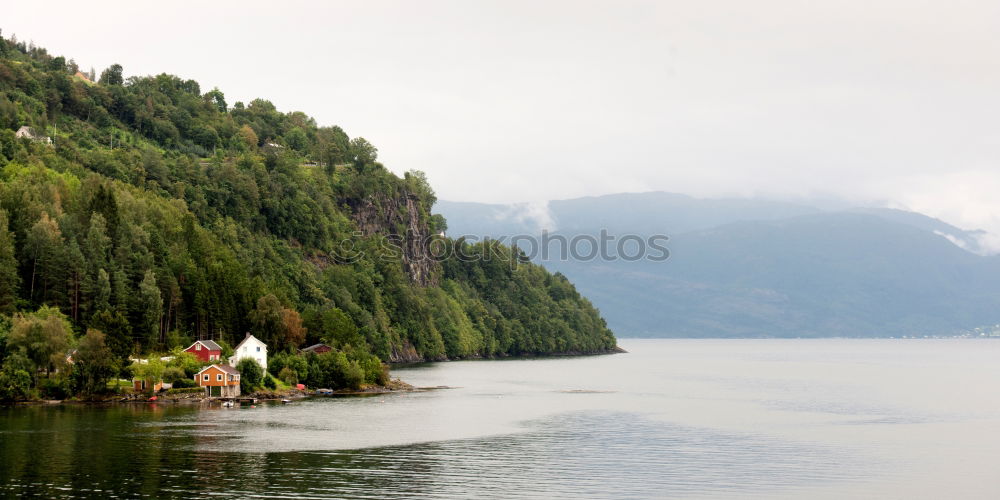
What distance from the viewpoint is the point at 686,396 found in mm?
150250

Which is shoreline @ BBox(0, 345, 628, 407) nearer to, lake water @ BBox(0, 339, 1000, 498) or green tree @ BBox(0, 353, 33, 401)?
green tree @ BBox(0, 353, 33, 401)

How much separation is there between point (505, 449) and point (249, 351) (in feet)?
186

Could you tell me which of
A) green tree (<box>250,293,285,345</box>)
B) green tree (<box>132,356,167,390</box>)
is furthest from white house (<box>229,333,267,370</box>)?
green tree (<box>250,293,285,345</box>)

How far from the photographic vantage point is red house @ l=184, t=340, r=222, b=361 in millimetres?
132625

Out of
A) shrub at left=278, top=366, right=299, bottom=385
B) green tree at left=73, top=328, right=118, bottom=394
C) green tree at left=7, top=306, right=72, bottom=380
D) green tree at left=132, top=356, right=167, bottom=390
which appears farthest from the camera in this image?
shrub at left=278, top=366, right=299, bottom=385

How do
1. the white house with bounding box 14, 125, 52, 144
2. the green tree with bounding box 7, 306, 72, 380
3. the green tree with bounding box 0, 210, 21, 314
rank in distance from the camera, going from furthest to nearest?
the white house with bounding box 14, 125, 52, 144, the green tree with bounding box 0, 210, 21, 314, the green tree with bounding box 7, 306, 72, 380

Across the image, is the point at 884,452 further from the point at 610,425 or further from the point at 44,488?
the point at 44,488

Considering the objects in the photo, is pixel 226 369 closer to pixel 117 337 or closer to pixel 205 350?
pixel 205 350

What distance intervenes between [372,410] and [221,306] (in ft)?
134

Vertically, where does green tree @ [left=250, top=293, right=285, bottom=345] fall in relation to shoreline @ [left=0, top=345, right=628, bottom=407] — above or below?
above

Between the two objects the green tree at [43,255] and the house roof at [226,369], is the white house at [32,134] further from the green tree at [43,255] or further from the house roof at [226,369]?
A: the house roof at [226,369]

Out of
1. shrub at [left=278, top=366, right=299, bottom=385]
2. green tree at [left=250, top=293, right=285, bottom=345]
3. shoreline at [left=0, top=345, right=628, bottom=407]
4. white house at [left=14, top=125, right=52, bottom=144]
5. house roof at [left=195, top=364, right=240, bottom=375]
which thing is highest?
white house at [left=14, top=125, right=52, bottom=144]

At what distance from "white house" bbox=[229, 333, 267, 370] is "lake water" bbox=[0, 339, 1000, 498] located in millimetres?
10795

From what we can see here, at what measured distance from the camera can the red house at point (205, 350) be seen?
435 ft
